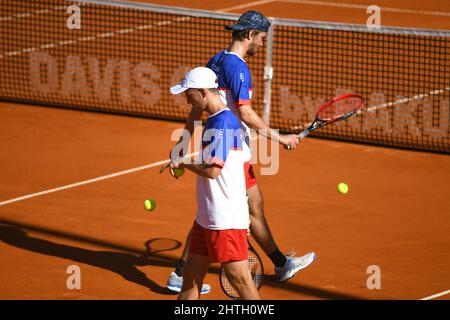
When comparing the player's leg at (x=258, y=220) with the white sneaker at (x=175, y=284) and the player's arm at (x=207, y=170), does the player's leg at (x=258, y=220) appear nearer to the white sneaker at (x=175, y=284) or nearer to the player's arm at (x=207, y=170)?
the white sneaker at (x=175, y=284)

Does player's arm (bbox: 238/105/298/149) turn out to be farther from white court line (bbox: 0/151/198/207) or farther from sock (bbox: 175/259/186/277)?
A: white court line (bbox: 0/151/198/207)

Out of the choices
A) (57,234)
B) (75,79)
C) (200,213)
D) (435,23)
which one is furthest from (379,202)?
(435,23)

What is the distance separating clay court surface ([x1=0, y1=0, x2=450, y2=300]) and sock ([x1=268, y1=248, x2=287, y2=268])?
0.69ft

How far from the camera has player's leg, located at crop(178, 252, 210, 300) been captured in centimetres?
704

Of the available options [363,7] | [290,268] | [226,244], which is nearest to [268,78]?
[290,268]

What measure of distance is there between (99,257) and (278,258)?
1803 mm

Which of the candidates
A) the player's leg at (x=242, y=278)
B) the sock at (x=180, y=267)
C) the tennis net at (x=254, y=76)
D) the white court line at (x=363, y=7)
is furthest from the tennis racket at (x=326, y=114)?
the white court line at (x=363, y=7)

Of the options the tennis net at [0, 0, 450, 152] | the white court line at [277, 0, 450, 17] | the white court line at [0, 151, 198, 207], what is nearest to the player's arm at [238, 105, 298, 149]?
the white court line at [0, 151, 198, 207]

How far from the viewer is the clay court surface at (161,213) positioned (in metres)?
8.63

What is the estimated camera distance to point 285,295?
8375 mm
